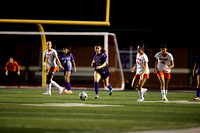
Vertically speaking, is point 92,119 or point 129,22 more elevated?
point 129,22

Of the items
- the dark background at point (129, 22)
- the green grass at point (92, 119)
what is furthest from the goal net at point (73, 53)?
the green grass at point (92, 119)

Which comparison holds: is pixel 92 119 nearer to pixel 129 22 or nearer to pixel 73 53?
pixel 73 53

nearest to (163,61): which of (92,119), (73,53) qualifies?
(92,119)

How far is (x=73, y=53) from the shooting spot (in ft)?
84.0

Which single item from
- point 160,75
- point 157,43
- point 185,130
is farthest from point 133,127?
point 157,43

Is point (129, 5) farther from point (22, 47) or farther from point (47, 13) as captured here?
point (22, 47)

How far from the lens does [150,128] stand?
7941mm

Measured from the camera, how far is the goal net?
22.0 m

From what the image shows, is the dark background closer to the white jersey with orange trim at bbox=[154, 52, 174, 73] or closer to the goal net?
the goal net

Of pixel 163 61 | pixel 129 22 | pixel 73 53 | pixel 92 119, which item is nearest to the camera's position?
pixel 92 119

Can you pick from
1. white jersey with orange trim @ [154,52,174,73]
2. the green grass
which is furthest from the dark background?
the green grass

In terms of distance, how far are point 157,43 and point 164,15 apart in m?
2.17

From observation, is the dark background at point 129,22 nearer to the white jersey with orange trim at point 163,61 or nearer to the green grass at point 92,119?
the white jersey with orange trim at point 163,61

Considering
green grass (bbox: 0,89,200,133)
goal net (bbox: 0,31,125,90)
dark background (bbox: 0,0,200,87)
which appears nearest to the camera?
green grass (bbox: 0,89,200,133)
